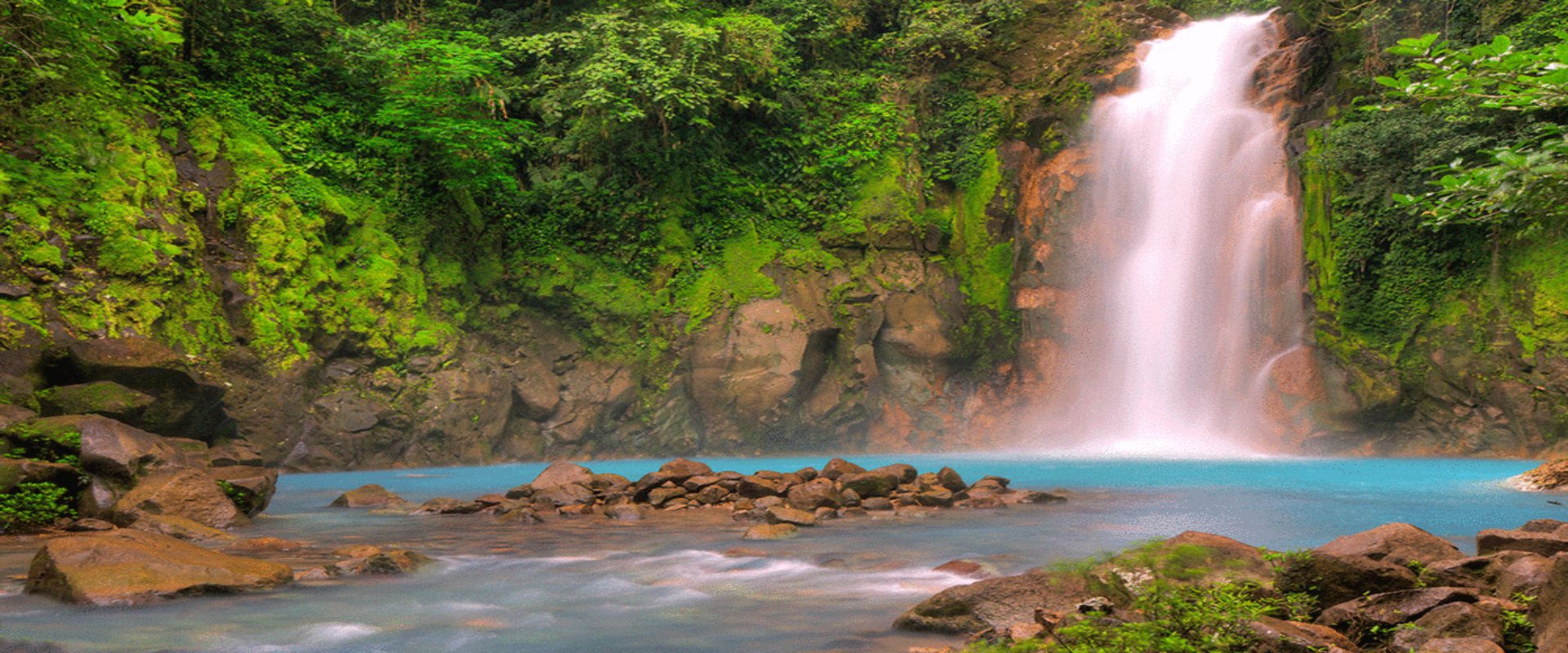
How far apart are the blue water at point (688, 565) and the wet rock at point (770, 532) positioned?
15 centimetres

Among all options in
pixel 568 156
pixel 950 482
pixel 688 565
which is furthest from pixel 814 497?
pixel 568 156

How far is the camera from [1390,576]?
4234 millimetres

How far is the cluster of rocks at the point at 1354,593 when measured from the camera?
11.6 feet

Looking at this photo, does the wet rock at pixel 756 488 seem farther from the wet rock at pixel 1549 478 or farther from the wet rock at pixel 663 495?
the wet rock at pixel 1549 478

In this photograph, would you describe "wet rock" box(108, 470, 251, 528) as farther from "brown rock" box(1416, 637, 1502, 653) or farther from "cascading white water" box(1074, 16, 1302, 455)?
"cascading white water" box(1074, 16, 1302, 455)

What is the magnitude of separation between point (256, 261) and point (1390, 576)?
16014 millimetres

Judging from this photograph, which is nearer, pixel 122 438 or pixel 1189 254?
pixel 122 438

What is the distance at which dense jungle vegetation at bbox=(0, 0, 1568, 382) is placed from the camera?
12.6m

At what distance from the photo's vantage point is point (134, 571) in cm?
564

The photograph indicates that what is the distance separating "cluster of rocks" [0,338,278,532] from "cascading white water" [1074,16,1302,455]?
1668 cm

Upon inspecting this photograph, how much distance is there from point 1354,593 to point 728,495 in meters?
7.71

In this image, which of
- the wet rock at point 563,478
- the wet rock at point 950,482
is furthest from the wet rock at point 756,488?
the wet rock at point 950,482

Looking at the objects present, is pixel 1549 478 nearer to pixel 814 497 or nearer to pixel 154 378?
pixel 814 497

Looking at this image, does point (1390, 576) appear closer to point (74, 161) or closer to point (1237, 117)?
point (74, 161)
